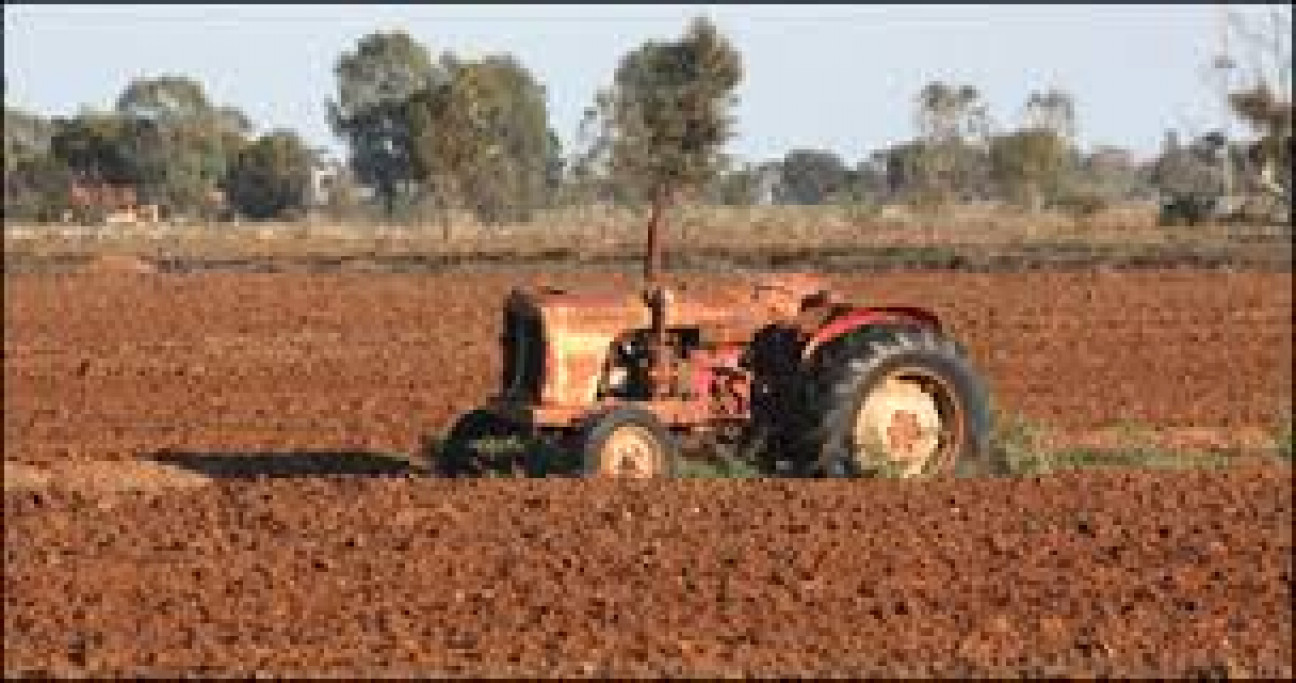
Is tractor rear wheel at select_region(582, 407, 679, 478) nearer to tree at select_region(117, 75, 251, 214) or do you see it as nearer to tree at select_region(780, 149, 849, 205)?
tree at select_region(117, 75, 251, 214)

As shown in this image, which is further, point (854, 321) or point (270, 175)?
point (270, 175)

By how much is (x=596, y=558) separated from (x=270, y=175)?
8710cm

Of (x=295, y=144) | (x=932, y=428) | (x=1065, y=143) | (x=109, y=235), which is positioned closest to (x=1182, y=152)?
(x=1065, y=143)

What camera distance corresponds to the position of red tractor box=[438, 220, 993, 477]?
45.8 ft

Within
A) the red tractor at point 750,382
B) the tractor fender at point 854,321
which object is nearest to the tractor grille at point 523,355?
the red tractor at point 750,382

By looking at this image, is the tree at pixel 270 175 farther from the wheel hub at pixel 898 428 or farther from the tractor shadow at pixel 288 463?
the wheel hub at pixel 898 428

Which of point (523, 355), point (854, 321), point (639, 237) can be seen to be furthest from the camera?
point (639, 237)

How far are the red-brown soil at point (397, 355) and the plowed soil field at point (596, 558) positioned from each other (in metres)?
0.11

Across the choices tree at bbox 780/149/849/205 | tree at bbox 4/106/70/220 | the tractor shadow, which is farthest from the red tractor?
tree at bbox 780/149/849/205

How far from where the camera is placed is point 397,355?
83.9 ft

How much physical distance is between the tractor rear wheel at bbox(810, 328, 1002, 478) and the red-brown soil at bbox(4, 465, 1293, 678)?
23.7 inches

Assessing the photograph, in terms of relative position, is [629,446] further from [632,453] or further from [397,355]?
[397,355]

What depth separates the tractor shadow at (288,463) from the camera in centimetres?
1606

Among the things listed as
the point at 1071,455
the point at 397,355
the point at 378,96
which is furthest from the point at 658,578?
the point at 378,96
